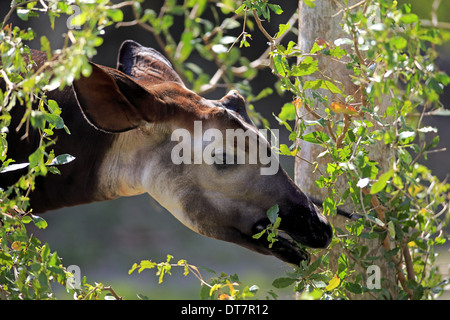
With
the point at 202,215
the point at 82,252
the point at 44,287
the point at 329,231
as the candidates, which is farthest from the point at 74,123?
the point at 82,252

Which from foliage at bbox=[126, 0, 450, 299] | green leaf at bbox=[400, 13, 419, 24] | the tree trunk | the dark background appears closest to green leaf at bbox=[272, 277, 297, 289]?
foliage at bbox=[126, 0, 450, 299]

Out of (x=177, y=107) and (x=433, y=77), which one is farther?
(x=177, y=107)

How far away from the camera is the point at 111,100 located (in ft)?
8.29

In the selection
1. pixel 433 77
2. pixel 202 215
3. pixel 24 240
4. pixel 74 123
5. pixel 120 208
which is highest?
pixel 120 208

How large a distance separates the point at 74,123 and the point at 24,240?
0.80 meters

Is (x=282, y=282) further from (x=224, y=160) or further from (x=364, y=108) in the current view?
(x=364, y=108)

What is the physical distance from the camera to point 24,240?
2170mm

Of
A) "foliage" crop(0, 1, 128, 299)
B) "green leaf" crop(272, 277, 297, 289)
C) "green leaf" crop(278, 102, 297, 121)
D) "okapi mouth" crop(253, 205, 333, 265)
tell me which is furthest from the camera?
"okapi mouth" crop(253, 205, 333, 265)

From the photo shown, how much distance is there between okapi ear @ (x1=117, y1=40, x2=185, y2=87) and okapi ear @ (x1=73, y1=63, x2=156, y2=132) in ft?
1.41

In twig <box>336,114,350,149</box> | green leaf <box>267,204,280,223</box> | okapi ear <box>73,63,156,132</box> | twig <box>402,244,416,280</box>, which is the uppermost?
okapi ear <box>73,63,156,132</box>

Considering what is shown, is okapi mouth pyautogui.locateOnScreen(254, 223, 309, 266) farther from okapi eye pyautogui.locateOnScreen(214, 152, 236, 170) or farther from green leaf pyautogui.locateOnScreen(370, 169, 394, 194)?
green leaf pyautogui.locateOnScreen(370, 169, 394, 194)

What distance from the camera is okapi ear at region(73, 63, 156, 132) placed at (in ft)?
8.02
